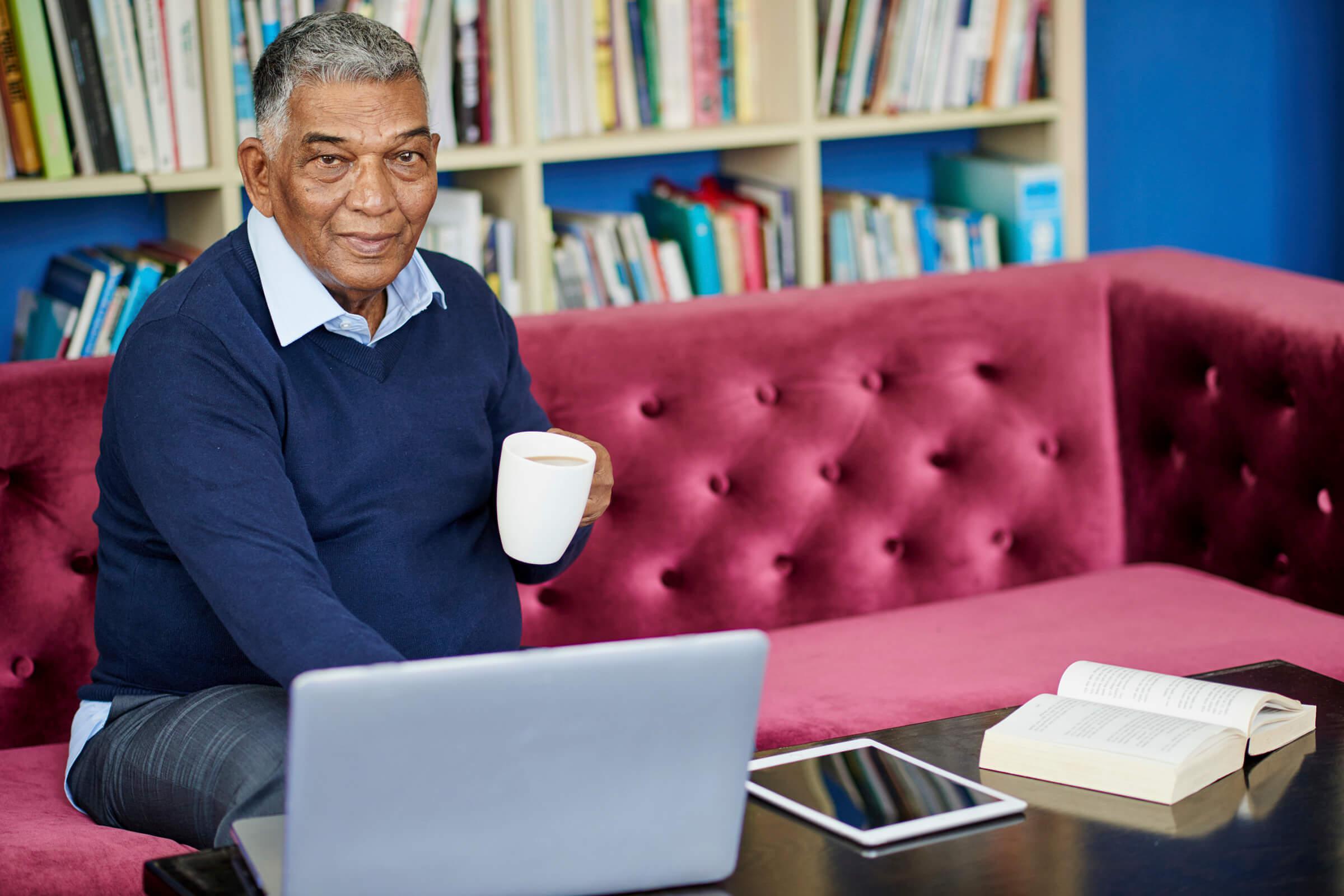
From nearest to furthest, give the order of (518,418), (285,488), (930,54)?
1. (285,488)
2. (518,418)
3. (930,54)

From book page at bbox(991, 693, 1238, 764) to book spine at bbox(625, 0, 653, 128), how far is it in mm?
1579

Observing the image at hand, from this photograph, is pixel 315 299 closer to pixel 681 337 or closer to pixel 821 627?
Result: pixel 681 337

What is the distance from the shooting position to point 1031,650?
2025 millimetres

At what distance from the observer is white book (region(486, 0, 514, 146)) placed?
8.25ft

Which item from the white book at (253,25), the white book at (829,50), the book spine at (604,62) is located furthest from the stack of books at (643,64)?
the white book at (253,25)

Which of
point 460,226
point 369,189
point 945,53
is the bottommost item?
point 460,226

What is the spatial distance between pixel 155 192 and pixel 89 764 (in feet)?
3.98

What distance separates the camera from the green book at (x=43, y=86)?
2.23m

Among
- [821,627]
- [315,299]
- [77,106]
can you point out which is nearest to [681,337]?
[821,627]

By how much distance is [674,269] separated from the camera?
2.72 metres

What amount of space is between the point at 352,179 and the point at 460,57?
1.07 meters

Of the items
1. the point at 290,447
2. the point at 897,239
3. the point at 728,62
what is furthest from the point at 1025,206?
the point at 290,447

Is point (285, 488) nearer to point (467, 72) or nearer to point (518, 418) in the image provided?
point (518, 418)

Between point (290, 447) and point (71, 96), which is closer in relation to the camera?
point (290, 447)
